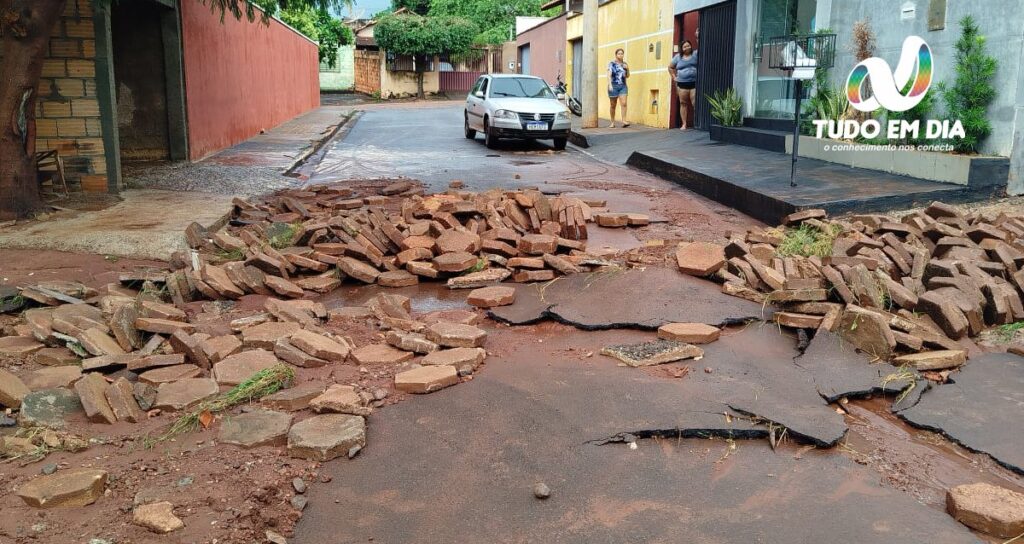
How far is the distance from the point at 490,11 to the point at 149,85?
133ft

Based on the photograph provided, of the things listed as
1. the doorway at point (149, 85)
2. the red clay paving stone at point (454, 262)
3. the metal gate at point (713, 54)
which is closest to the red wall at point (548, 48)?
the metal gate at point (713, 54)

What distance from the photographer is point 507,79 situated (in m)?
18.4

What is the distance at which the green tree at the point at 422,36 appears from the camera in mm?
44250

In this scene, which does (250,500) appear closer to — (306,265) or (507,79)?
(306,265)

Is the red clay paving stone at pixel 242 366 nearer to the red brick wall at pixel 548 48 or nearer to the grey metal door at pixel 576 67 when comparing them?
the grey metal door at pixel 576 67

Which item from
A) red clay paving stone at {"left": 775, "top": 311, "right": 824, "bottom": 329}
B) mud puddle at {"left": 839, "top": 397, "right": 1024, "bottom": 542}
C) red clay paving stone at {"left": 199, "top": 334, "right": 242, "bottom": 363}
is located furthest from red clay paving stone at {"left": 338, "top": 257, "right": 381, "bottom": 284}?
mud puddle at {"left": 839, "top": 397, "right": 1024, "bottom": 542}

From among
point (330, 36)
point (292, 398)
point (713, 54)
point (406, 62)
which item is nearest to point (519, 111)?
point (713, 54)

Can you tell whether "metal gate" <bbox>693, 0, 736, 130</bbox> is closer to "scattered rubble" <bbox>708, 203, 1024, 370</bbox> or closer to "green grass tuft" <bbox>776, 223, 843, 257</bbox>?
"green grass tuft" <bbox>776, 223, 843, 257</bbox>

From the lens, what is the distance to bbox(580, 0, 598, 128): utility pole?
20438mm

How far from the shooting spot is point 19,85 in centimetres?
816

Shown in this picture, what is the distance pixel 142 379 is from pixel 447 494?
6.55 ft

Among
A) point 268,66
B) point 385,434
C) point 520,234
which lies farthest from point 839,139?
point 268,66

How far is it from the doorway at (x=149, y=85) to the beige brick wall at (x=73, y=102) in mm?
3779

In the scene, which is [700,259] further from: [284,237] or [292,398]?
[284,237]
